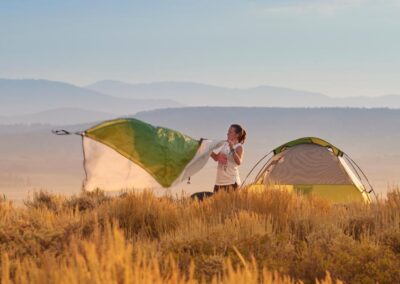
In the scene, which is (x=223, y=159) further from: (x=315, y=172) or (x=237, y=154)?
(x=315, y=172)

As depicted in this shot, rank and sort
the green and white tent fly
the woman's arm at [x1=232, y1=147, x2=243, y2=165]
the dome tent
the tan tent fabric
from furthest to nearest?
the tan tent fabric
the dome tent
the green and white tent fly
the woman's arm at [x1=232, y1=147, x2=243, y2=165]

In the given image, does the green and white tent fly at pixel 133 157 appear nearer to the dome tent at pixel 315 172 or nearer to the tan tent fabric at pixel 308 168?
the dome tent at pixel 315 172

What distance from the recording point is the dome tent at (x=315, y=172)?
1820 centimetres

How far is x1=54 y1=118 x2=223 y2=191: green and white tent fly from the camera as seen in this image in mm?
13984

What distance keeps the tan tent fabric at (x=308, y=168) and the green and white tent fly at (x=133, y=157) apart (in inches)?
176

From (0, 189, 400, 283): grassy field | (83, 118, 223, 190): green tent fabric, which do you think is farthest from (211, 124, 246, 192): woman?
(83, 118, 223, 190): green tent fabric

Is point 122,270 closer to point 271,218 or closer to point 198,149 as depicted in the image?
point 271,218

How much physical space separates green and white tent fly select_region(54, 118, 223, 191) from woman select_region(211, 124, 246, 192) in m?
1.15

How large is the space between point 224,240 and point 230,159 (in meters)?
3.54

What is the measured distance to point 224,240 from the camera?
9742mm

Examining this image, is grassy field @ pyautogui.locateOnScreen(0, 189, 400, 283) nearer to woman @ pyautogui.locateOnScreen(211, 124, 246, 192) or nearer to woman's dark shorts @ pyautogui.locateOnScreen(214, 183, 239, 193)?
woman's dark shorts @ pyautogui.locateOnScreen(214, 183, 239, 193)

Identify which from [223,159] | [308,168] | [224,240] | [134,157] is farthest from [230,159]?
[308,168]

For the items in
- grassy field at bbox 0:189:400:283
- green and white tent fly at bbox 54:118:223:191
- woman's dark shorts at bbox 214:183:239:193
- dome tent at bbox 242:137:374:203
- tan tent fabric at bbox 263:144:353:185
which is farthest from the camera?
tan tent fabric at bbox 263:144:353:185

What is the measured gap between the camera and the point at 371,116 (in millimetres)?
141125
